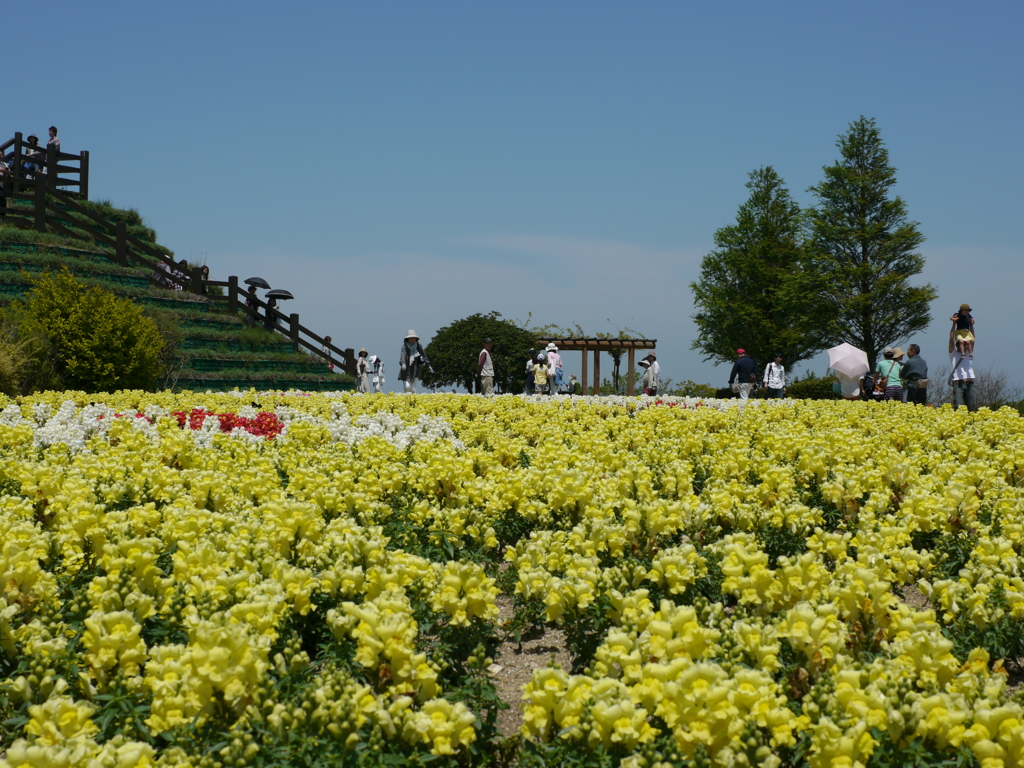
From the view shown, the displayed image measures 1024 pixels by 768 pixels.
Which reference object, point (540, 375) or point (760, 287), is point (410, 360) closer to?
point (540, 375)

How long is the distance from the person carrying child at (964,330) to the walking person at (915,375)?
1.77m

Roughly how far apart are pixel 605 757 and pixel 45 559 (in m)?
3.46

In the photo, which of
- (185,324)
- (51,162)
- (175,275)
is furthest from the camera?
(51,162)

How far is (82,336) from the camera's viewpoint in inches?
774

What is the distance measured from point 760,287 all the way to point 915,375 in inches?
1133

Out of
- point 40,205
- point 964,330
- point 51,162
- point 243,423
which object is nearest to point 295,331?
point 40,205

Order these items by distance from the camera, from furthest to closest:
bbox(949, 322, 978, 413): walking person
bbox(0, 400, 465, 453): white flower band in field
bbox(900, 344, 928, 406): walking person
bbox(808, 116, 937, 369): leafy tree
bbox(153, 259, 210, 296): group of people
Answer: bbox(808, 116, 937, 369): leafy tree
bbox(153, 259, 210, 296): group of people
bbox(900, 344, 928, 406): walking person
bbox(949, 322, 978, 413): walking person
bbox(0, 400, 465, 453): white flower band in field

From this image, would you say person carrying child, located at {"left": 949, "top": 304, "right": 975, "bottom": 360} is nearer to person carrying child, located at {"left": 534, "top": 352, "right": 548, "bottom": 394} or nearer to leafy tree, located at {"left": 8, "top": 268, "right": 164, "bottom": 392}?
person carrying child, located at {"left": 534, "top": 352, "right": 548, "bottom": 394}

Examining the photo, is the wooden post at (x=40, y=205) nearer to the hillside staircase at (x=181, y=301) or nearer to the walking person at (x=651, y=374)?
the hillside staircase at (x=181, y=301)

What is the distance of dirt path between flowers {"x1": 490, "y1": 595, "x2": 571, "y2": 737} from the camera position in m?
3.95

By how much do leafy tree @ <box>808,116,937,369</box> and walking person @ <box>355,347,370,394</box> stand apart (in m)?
24.3

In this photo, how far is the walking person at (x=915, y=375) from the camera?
18.5 meters

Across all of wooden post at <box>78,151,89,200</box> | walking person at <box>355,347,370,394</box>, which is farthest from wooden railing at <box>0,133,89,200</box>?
walking person at <box>355,347,370,394</box>

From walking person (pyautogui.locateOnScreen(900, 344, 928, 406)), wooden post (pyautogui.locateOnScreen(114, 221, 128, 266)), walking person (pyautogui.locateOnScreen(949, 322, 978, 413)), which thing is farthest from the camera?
wooden post (pyautogui.locateOnScreen(114, 221, 128, 266))
